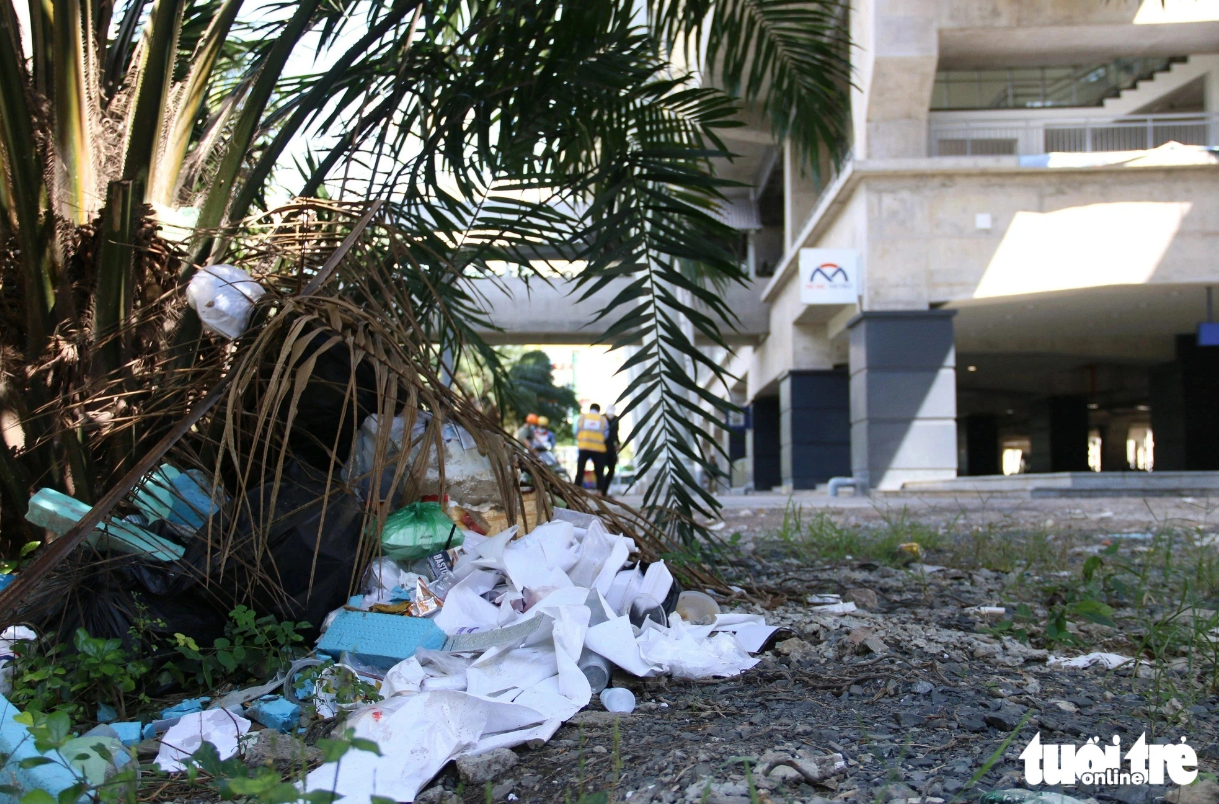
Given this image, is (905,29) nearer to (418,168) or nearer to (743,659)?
(418,168)

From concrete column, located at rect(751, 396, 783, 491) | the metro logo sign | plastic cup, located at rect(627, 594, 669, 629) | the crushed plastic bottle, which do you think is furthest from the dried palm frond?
concrete column, located at rect(751, 396, 783, 491)

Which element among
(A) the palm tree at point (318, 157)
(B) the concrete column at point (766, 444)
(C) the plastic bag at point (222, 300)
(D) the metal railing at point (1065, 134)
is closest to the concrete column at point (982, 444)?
(B) the concrete column at point (766, 444)

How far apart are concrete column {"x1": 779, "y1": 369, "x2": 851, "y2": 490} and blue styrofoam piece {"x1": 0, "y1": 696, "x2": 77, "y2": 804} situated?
17.1 meters

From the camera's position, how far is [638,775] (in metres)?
1.45

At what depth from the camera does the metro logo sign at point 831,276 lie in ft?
47.2

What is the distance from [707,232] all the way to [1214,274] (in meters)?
12.5

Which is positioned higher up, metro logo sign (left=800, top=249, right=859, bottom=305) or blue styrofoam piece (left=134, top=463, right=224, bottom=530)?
metro logo sign (left=800, top=249, right=859, bottom=305)

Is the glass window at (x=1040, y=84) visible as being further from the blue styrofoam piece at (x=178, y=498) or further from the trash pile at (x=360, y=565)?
the blue styrofoam piece at (x=178, y=498)

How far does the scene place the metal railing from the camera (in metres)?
13.9

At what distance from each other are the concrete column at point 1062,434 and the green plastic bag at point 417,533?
86.4 ft

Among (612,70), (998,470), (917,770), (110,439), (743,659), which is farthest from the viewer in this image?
(998,470)

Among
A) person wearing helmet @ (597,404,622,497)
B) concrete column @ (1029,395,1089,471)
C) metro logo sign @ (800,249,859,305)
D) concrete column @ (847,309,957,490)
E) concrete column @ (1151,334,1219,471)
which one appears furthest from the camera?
concrete column @ (1029,395,1089,471)

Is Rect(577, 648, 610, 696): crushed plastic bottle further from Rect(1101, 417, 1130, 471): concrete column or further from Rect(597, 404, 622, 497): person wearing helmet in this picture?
Rect(1101, 417, 1130, 471): concrete column


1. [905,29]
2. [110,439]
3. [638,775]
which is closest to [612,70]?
[110,439]
